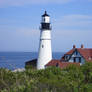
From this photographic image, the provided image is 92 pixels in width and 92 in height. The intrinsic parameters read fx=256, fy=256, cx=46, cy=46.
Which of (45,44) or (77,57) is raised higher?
(45,44)

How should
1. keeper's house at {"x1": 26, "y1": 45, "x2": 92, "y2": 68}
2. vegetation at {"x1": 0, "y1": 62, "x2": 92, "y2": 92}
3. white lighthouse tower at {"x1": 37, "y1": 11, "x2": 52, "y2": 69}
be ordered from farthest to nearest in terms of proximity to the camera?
1. white lighthouse tower at {"x1": 37, "y1": 11, "x2": 52, "y2": 69}
2. keeper's house at {"x1": 26, "y1": 45, "x2": 92, "y2": 68}
3. vegetation at {"x1": 0, "y1": 62, "x2": 92, "y2": 92}

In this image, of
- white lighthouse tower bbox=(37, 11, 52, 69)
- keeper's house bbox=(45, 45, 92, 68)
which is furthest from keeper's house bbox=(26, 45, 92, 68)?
white lighthouse tower bbox=(37, 11, 52, 69)

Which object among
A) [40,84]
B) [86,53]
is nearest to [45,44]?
[86,53]

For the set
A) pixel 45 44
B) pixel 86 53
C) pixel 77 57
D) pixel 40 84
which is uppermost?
pixel 45 44

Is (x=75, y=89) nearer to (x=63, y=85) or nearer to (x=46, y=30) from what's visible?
(x=63, y=85)

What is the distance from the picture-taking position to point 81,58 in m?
28.3

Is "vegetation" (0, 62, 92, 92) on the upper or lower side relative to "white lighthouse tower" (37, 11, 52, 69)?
lower

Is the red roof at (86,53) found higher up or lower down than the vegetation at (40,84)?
higher up

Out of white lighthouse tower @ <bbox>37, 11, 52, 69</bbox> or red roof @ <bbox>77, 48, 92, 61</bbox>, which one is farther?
white lighthouse tower @ <bbox>37, 11, 52, 69</bbox>

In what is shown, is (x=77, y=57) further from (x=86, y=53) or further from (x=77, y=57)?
(x=86, y=53)

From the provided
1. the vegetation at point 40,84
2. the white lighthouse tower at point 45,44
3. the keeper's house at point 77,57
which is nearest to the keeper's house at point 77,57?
the keeper's house at point 77,57

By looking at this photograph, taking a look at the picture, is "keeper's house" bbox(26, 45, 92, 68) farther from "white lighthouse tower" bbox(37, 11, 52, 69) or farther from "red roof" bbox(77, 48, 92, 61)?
"white lighthouse tower" bbox(37, 11, 52, 69)

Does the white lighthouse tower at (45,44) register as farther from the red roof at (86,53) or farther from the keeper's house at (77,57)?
the red roof at (86,53)

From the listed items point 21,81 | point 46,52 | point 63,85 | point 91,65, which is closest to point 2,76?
point 21,81
